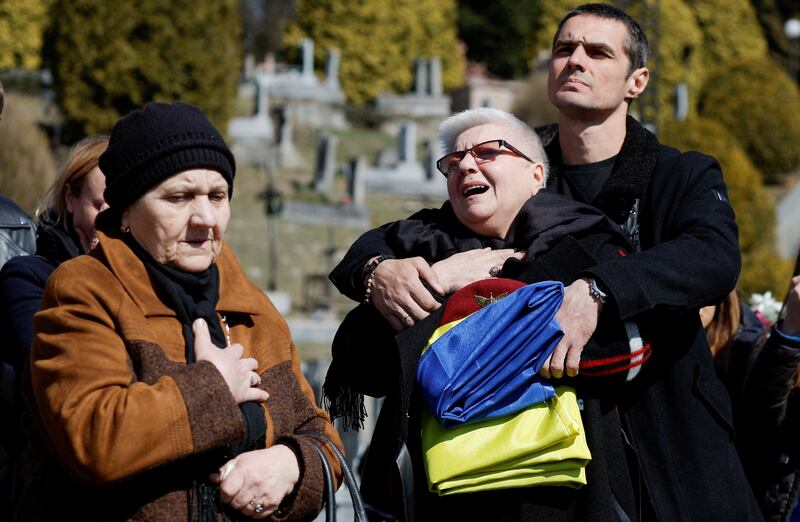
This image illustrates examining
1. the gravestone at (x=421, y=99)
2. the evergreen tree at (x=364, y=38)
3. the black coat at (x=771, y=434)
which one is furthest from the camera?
the evergreen tree at (x=364, y=38)

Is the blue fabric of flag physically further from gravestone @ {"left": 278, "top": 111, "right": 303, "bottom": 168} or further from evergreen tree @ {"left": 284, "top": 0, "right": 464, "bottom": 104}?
evergreen tree @ {"left": 284, "top": 0, "right": 464, "bottom": 104}

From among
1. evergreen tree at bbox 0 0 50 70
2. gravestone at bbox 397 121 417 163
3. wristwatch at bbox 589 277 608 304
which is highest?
wristwatch at bbox 589 277 608 304

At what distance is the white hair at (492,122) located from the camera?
3.35 metres

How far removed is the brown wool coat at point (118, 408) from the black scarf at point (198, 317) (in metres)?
0.02

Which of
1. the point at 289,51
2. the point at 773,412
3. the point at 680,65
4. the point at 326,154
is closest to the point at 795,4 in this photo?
the point at 680,65

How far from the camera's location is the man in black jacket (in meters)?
2.98

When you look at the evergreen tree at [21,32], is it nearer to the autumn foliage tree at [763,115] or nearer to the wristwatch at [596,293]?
the autumn foliage tree at [763,115]

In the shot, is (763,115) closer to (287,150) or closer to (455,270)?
(287,150)

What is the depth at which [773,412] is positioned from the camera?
409cm

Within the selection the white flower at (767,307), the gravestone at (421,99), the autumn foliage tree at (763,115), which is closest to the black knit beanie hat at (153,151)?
the white flower at (767,307)

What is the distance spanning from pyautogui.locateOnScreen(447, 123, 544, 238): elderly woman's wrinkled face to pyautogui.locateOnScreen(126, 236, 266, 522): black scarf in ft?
2.62

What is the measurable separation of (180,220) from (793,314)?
2223mm

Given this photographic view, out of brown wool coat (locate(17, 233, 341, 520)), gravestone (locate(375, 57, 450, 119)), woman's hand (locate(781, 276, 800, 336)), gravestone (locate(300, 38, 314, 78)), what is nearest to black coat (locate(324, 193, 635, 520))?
brown wool coat (locate(17, 233, 341, 520))

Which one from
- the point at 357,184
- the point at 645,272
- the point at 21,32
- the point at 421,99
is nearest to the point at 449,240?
the point at 645,272
